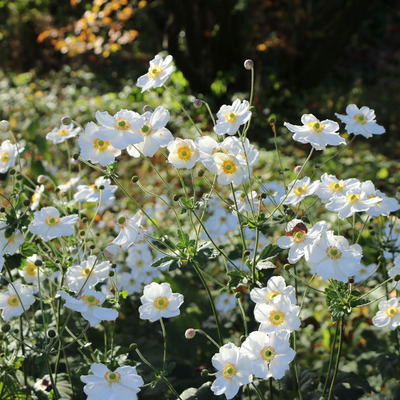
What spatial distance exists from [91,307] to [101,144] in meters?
0.43

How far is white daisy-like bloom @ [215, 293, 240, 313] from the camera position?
2453 millimetres

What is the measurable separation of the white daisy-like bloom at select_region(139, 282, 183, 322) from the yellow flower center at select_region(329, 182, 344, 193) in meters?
0.52

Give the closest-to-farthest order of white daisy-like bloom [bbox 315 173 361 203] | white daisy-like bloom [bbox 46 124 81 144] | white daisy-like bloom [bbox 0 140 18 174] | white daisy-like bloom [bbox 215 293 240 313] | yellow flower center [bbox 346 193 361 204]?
yellow flower center [bbox 346 193 361 204], white daisy-like bloom [bbox 315 173 361 203], white daisy-like bloom [bbox 0 140 18 174], white daisy-like bloom [bbox 46 124 81 144], white daisy-like bloom [bbox 215 293 240 313]

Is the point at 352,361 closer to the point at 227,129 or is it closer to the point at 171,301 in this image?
the point at 171,301

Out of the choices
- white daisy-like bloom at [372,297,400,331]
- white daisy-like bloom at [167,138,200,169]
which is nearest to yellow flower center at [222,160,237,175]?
white daisy-like bloom at [167,138,200,169]

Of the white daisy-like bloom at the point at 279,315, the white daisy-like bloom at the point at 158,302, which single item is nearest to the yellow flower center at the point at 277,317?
the white daisy-like bloom at the point at 279,315

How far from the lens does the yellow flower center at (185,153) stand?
1637mm

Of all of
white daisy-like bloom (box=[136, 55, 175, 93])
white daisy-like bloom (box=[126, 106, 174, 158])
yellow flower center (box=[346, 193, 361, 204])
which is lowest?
yellow flower center (box=[346, 193, 361, 204])

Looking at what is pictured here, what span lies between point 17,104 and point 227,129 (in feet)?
21.3

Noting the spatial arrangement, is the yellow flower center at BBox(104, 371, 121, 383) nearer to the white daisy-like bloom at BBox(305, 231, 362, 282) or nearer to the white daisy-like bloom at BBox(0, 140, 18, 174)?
the white daisy-like bloom at BBox(305, 231, 362, 282)

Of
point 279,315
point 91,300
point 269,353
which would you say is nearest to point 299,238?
point 279,315

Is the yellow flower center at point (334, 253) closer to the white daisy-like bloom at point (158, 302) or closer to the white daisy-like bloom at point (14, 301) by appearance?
the white daisy-like bloom at point (158, 302)

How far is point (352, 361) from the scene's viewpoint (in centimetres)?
246

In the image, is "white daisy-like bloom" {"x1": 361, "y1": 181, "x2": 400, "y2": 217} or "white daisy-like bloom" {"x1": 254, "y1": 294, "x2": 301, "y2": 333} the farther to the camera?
"white daisy-like bloom" {"x1": 361, "y1": 181, "x2": 400, "y2": 217}
